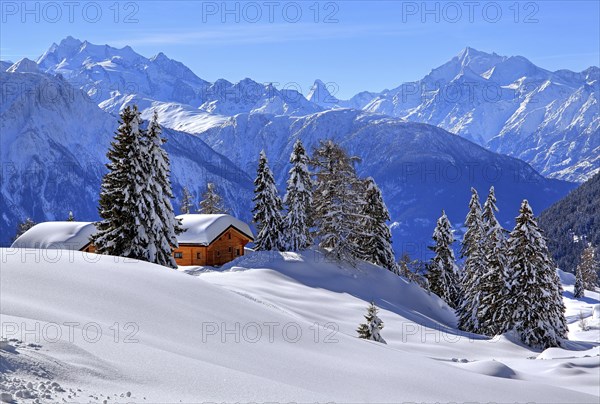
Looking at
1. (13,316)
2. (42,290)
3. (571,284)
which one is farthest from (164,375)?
(571,284)

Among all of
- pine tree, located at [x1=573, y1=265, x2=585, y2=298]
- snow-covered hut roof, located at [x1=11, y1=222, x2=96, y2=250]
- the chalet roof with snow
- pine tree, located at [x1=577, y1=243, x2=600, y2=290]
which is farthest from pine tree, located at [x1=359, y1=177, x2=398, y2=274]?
pine tree, located at [x1=577, y1=243, x2=600, y2=290]

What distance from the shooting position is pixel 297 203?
51656 millimetres

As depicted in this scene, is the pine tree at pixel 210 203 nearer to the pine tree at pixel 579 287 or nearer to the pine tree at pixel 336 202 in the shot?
the pine tree at pixel 336 202

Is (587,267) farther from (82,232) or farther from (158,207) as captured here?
(158,207)

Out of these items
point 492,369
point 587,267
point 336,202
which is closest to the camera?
point 492,369

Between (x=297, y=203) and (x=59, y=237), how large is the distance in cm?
2116

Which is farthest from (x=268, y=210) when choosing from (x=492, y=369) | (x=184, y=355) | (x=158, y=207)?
(x=184, y=355)

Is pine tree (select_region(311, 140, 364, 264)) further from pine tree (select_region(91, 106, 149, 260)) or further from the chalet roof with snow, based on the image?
pine tree (select_region(91, 106, 149, 260))

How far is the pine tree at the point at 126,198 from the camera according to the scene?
1305 inches

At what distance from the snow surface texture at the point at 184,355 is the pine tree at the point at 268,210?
102 ft

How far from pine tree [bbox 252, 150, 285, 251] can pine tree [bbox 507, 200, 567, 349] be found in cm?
2150

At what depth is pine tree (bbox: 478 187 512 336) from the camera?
40281mm

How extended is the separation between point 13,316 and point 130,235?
75.7ft

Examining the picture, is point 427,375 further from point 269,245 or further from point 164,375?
point 269,245
